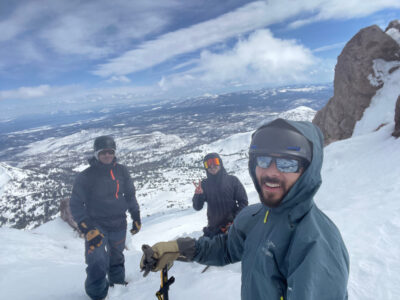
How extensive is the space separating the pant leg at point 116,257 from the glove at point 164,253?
4023 mm

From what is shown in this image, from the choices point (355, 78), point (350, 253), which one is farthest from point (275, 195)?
point (355, 78)

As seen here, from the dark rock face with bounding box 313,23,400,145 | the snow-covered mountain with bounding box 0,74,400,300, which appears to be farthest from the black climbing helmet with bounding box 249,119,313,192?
the dark rock face with bounding box 313,23,400,145

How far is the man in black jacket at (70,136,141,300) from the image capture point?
545 cm

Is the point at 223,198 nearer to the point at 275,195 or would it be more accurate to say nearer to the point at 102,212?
the point at 102,212

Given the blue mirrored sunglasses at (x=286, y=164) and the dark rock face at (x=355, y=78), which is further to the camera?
the dark rock face at (x=355, y=78)

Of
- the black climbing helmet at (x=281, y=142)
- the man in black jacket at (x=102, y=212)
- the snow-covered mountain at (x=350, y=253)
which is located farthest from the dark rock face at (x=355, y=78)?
the black climbing helmet at (x=281, y=142)

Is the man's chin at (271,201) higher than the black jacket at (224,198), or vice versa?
the man's chin at (271,201)

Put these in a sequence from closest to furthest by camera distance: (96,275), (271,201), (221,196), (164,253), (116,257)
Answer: (271,201), (164,253), (96,275), (221,196), (116,257)

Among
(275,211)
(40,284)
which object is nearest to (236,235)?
(275,211)

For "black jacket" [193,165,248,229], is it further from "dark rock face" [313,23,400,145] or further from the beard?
"dark rock face" [313,23,400,145]

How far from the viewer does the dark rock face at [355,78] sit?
23.3 metres

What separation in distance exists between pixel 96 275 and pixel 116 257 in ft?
3.63

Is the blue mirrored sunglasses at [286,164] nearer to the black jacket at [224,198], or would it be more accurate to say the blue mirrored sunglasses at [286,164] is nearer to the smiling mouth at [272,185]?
the smiling mouth at [272,185]

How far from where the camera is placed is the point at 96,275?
538cm
